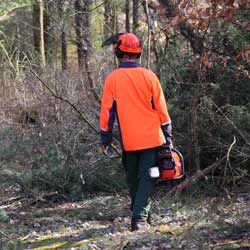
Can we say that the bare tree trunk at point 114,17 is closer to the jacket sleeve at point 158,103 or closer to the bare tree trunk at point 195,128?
the bare tree trunk at point 195,128

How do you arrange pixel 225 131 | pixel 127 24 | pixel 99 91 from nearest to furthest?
pixel 225 131 → pixel 99 91 → pixel 127 24

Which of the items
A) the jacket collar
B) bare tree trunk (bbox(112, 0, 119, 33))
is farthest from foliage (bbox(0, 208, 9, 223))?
bare tree trunk (bbox(112, 0, 119, 33))

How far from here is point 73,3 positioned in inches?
431

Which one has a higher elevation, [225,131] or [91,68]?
[91,68]

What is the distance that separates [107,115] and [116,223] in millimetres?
1367

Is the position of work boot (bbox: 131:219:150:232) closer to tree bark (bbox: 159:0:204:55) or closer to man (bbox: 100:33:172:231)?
man (bbox: 100:33:172:231)

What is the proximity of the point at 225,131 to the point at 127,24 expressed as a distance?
7.82 metres

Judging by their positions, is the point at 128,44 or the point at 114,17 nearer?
the point at 128,44

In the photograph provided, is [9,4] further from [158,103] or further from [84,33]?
[158,103]

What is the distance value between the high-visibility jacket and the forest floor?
93cm

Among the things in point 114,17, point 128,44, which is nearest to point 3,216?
point 128,44

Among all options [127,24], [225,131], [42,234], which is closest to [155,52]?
[225,131]

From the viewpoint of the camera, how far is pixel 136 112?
19.5 ft

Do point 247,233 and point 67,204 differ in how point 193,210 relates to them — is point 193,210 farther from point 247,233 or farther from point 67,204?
point 67,204
